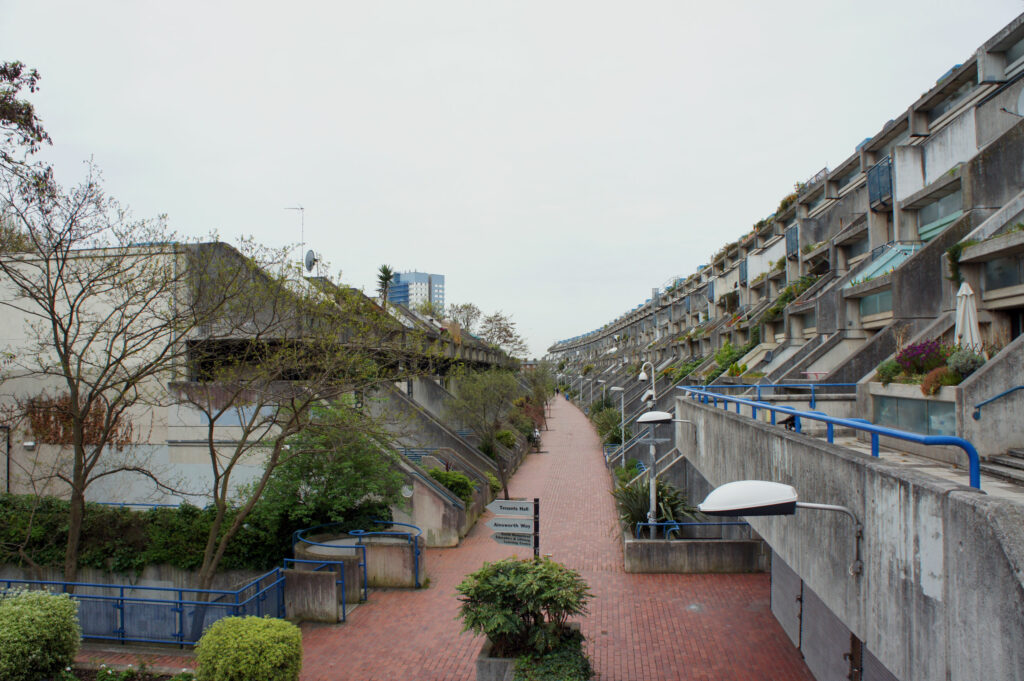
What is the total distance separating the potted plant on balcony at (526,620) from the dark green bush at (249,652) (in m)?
2.46

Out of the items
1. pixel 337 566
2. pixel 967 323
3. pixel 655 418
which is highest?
pixel 967 323

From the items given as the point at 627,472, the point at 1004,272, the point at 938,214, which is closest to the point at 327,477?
the point at 627,472

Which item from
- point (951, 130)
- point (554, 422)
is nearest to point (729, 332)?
point (951, 130)

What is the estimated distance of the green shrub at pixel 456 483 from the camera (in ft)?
60.3

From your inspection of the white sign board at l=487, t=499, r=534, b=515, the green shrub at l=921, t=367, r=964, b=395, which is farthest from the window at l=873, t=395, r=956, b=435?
the white sign board at l=487, t=499, r=534, b=515

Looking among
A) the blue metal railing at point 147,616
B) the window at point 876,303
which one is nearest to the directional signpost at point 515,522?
the blue metal railing at point 147,616

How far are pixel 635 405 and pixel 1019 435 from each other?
32.0 meters

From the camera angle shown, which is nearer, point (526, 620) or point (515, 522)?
point (526, 620)

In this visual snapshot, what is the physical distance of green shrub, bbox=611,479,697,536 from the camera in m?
15.0

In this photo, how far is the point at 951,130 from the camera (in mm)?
16094

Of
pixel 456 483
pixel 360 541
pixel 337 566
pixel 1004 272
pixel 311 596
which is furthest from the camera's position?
pixel 456 483

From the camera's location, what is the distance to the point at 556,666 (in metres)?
7.88

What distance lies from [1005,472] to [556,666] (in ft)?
18.4

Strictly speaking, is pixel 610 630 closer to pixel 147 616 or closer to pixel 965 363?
pixel 965 363
